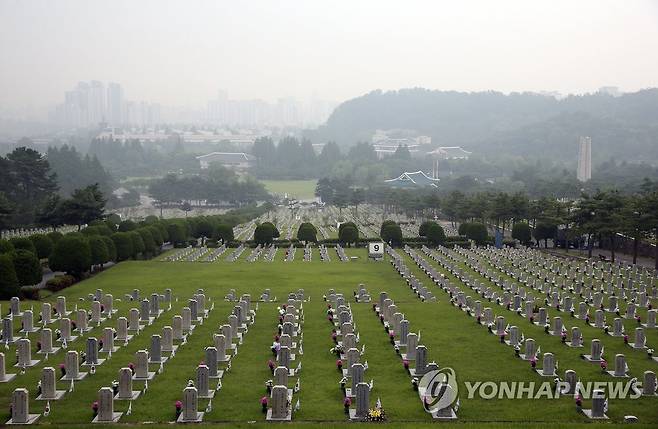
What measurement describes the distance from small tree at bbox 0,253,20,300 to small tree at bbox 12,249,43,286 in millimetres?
745

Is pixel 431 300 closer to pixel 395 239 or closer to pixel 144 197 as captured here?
pixel 395 239

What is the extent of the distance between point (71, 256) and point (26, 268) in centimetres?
421

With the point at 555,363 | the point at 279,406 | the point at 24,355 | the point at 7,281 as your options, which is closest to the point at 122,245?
the point at 7,281

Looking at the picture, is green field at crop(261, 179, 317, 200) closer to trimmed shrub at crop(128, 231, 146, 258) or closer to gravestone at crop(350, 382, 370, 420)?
trimmed shrub at crop(128, 231, 146, 258)

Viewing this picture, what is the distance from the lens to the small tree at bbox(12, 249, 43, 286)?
968 inches

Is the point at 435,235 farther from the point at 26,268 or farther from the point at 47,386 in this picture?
the point at 47,386

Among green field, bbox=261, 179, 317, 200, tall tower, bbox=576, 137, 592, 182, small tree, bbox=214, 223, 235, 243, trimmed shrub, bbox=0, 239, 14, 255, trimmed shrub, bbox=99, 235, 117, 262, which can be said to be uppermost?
tall tower, bbox=576, 137, 592, 182

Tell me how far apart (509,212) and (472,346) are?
105 feet

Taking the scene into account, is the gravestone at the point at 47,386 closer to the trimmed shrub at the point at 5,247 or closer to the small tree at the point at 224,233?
the trimmed shrub at the point at 5,247

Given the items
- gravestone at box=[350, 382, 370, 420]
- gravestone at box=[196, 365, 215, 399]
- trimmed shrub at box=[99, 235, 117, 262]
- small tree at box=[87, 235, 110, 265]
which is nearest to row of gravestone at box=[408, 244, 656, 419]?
gravestone at box=[350, 382, 370, 420]

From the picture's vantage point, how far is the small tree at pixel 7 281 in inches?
922

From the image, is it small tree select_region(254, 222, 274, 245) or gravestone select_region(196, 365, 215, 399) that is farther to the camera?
small tree select_region(254, 222, 274, 245)

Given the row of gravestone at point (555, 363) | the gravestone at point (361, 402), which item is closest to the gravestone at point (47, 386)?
the gravestone at point (361, 402)

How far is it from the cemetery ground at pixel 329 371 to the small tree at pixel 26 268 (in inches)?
Answer: 37.9
